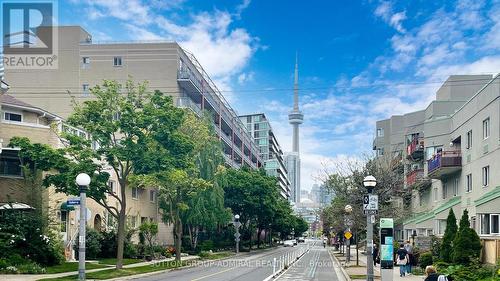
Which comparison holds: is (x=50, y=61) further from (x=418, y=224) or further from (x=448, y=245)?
(x=448, y=245)

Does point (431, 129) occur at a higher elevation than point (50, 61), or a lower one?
lower

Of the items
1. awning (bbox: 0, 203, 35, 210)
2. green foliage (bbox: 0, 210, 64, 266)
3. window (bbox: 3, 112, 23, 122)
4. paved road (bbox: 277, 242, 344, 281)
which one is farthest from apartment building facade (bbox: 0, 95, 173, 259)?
paved road (bbox: 277, 242, 344, 281)

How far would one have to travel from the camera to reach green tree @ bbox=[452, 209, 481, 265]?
2709 cm

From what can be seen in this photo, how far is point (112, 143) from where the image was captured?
101 ft

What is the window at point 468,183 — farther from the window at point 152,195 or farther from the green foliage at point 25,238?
the window at point 152,195

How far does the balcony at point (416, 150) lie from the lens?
56750mm

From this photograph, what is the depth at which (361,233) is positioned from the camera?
43.2 m

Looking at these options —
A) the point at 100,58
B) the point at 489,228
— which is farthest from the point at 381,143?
the point at 489,228

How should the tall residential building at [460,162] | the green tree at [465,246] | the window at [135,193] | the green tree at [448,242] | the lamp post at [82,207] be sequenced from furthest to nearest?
1. the window at [135,193]
2. the tall residential building at [460,162]
3. the green tree at [448,242]
4. the green tree at [465,246]
5. the lamp post at [82,207]

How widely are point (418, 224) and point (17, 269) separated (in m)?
36.3

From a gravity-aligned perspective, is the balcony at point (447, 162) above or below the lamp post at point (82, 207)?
above

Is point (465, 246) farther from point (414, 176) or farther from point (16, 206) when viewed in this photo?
point (414, 176)

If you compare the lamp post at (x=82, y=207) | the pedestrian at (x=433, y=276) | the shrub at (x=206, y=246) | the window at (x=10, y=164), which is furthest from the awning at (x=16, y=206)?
the shrub at (x=206, y=246)

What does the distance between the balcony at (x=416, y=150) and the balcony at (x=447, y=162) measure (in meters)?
10.2
